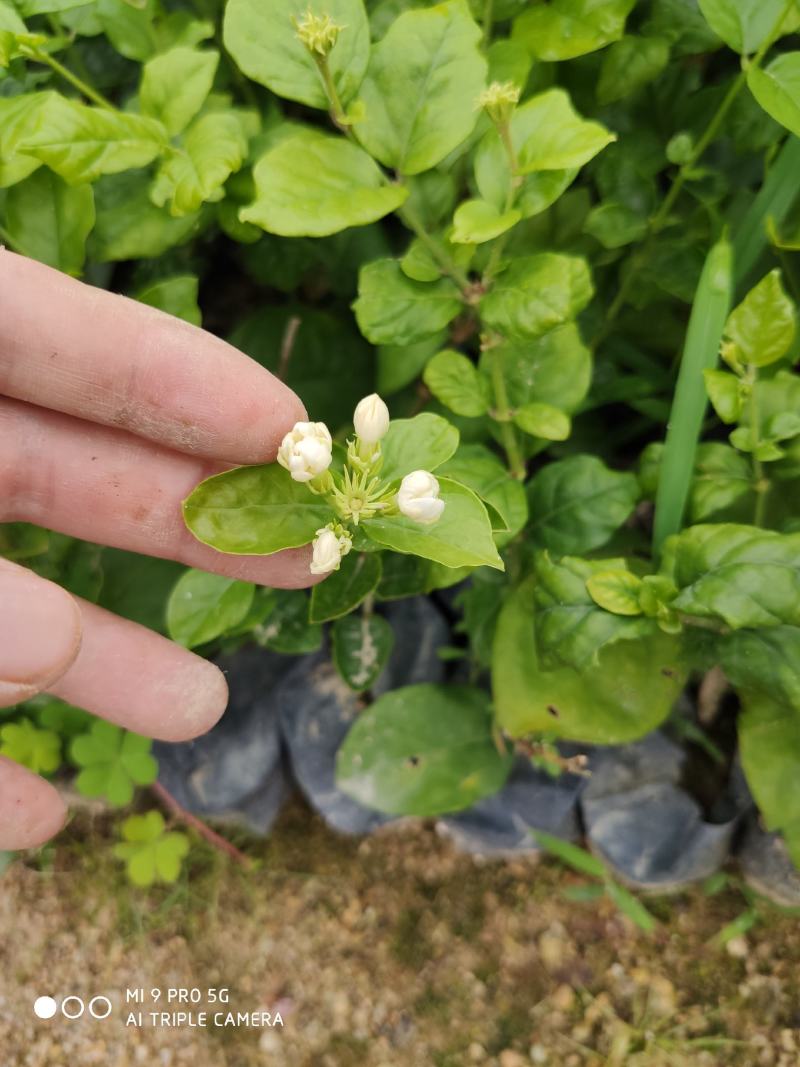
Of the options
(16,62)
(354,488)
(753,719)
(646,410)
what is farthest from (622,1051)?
(16,62)

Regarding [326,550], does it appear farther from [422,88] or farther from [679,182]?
[679,182]

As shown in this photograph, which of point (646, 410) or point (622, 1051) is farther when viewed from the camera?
point (622, 1051)

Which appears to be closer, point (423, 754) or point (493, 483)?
point (493, 483)

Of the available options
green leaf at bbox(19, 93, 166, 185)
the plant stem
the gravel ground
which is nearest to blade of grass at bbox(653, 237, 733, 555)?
green leaf at bbox(19, 93, 166, 185)

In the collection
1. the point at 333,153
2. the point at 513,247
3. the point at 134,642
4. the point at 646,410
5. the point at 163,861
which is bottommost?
the point at 163,861

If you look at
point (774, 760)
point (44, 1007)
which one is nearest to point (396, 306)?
point (774, 760)

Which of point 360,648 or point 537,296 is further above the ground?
point 537,296

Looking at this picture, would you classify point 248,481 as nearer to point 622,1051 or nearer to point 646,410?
point 646,410
